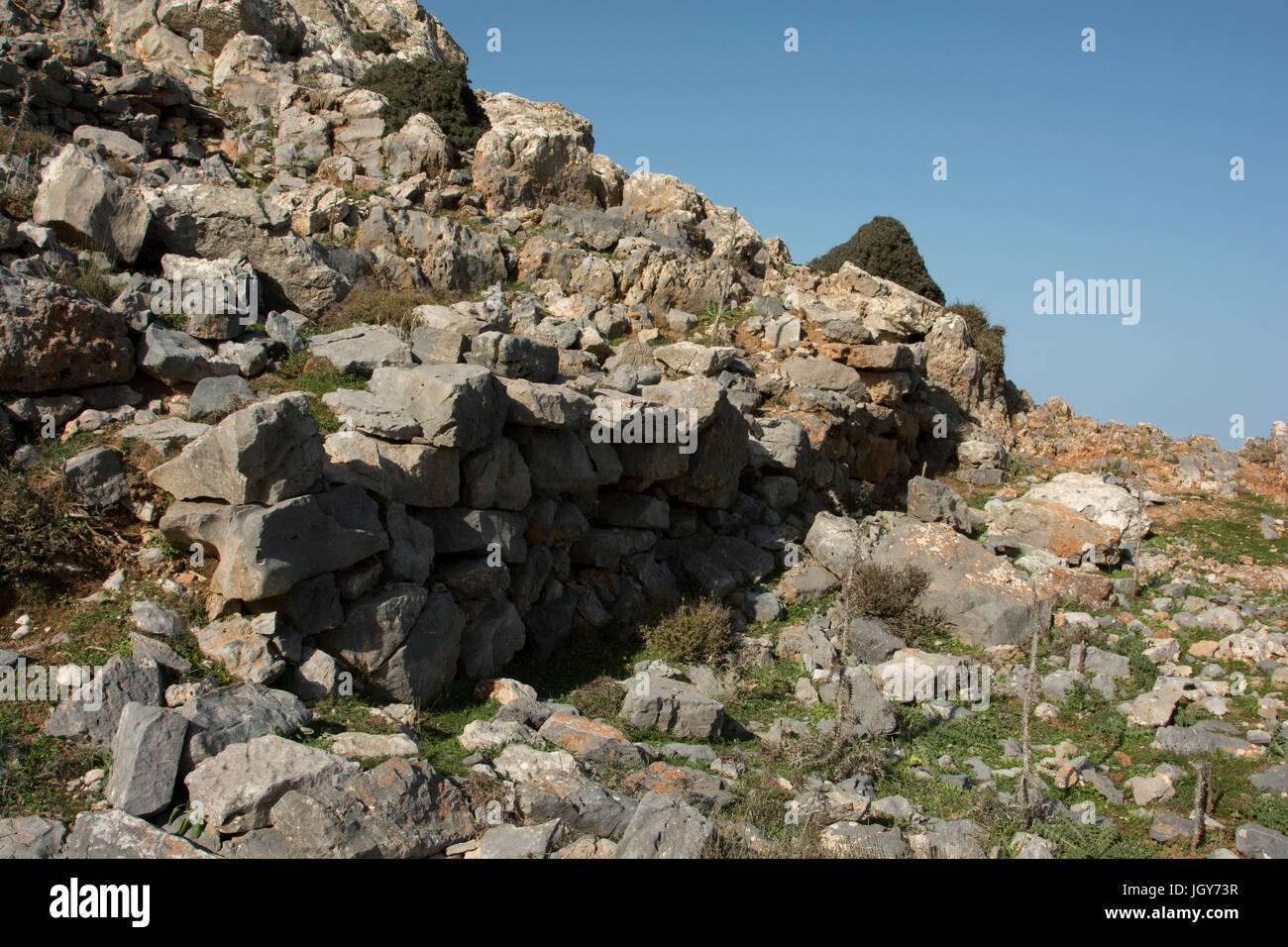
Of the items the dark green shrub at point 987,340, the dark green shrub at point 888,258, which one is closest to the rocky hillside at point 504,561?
the dark green shrub at point 987,340

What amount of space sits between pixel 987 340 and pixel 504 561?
17830 millimetres


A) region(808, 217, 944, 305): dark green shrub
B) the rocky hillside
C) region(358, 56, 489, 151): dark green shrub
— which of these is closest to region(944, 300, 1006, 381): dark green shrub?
region(808, 217, 944, 305): dark green shrub

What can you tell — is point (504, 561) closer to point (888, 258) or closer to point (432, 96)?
point (432, 96)

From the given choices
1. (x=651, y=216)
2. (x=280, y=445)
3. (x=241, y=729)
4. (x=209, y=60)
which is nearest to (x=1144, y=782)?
(x=241, y=729)

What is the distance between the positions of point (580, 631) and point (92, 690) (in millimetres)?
5451

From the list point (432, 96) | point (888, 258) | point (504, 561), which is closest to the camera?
point (504, 561)

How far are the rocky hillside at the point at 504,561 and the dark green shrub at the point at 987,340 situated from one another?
481 centimetres

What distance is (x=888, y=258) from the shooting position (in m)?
25.1

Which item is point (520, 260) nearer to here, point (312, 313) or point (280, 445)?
point (312, 313)

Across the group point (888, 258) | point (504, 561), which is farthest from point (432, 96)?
point (504, 561)

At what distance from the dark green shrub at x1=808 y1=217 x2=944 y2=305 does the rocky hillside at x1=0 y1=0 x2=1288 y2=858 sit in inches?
291

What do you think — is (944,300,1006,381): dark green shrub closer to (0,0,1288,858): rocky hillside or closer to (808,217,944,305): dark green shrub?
(808,217,944,305): dark green shrub

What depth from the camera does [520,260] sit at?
16828mm
